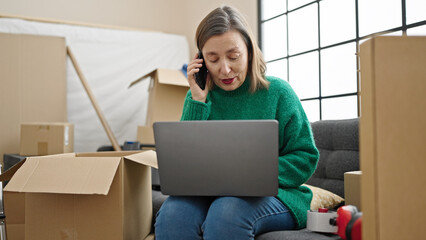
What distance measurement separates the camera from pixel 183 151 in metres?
1.11

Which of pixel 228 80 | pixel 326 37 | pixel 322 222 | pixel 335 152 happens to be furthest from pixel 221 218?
pixel 326 37

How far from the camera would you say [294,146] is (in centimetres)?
130

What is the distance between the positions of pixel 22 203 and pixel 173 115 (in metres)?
1.43

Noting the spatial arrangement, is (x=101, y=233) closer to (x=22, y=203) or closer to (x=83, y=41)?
(x=22, y=203)

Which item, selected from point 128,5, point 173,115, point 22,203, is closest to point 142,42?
point 128,5

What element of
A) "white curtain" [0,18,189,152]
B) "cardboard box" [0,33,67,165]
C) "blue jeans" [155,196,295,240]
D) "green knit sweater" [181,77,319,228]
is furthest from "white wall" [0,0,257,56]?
"blue jeans" [155,196,295,240]

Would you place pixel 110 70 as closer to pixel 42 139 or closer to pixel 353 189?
pixel 42 139

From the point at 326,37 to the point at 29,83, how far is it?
1.96m

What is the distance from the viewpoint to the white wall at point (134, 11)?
10.4 ft

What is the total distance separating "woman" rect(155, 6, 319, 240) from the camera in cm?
114

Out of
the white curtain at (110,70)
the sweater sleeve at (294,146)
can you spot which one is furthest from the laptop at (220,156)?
the white curtain at (110,70)

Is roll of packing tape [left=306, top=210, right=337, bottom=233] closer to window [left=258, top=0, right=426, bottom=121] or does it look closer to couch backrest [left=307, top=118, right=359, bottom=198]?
couch backrest [left=307, top=118, right=359, bottom=198]

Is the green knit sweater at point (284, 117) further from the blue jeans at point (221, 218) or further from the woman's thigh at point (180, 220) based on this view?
the woman's thigh at point (180, 220)

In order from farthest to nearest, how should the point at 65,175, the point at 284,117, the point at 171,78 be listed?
the point at 171,78 < the point at 284,117 < the point at 65,175
